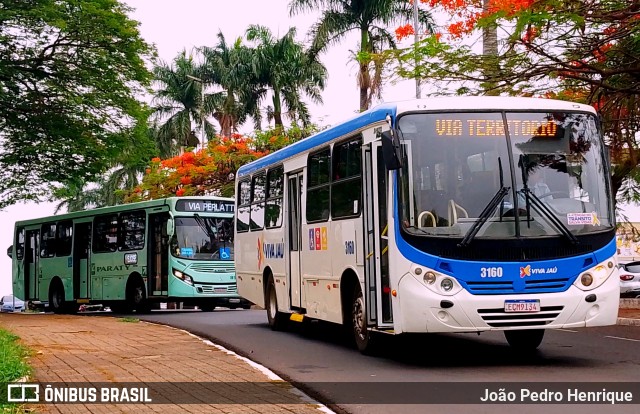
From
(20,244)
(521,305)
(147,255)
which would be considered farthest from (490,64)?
(20,244)

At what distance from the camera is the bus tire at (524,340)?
46.0 feet

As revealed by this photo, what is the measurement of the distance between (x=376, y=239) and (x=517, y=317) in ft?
7.13

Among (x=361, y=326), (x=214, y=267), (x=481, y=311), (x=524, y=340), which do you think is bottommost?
(x=524, y=340)

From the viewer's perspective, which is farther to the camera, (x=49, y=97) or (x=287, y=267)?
(x=49, y=97)

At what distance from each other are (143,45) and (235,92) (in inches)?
765

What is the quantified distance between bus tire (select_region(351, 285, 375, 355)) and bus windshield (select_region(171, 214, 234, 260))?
13691 mm

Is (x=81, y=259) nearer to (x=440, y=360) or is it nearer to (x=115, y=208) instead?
(x=115, y=208)

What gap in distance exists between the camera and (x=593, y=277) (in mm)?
12320

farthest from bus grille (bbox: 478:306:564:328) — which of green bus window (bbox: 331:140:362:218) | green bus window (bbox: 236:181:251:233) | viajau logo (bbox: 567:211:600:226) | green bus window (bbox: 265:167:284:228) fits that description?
green bus window (bbox: 236:181:251:233)

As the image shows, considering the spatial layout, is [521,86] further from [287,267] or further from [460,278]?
[460,278]

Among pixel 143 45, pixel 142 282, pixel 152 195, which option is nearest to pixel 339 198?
pixel 142 282

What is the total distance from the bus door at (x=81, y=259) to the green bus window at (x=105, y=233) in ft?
1.72

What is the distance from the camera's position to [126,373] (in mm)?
12000

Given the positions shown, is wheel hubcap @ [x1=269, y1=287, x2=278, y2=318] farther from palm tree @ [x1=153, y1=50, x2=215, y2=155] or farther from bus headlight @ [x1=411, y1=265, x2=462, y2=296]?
palm tree @ [x1=153, y1=50, x2=215, y2=155]
